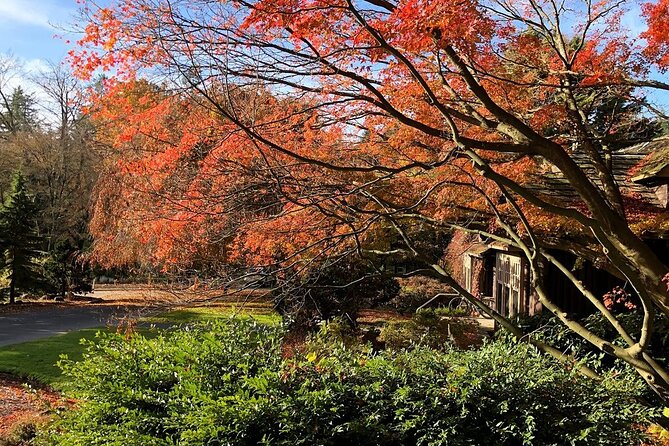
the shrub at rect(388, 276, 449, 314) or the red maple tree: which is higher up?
the red maple tree

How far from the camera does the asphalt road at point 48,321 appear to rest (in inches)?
540

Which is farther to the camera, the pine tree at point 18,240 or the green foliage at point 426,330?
the pine tree at point 18,240

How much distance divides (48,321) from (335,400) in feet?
49.5

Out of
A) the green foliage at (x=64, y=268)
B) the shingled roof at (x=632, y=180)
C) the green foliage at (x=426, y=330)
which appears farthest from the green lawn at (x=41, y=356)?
the green foliage at (x=64, y=268)

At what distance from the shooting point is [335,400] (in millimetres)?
4039

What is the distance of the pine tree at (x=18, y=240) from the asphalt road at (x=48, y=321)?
2.18m

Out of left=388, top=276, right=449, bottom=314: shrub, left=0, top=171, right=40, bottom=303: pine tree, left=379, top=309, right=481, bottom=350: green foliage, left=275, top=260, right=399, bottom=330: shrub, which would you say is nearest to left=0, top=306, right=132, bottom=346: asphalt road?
left=0, top=171, right=40, bottom=303: pine tree

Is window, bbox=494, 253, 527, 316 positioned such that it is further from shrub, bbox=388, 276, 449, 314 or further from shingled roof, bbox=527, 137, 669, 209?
shingled roof, bbox=527, 137, 669, 209

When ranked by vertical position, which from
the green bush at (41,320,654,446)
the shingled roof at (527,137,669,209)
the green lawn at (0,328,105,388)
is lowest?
the green lawn at (0,328,105,388)

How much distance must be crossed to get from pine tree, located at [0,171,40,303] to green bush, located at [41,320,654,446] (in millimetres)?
17742

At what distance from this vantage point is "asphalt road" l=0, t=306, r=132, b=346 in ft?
45.0

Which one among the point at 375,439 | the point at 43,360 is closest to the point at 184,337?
the point at 375,439

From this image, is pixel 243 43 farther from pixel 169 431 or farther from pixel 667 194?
pixel 667 194

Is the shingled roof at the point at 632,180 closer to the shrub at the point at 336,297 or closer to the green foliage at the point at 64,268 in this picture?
the shrub at the point at 336,297
